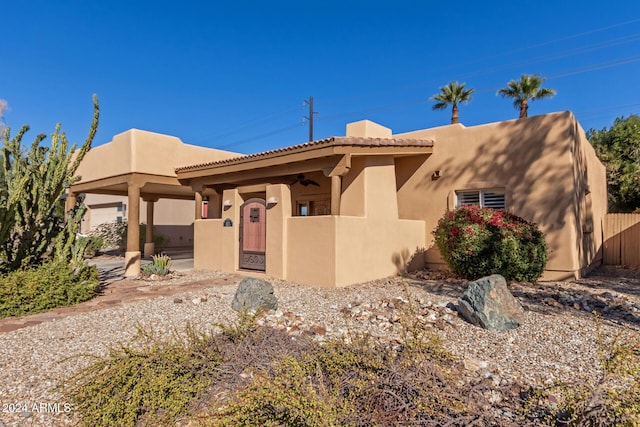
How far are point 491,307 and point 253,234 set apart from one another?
7483mm

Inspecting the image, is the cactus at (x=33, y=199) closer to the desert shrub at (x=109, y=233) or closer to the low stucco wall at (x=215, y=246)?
the low stucco wall at (x=215, y=246)

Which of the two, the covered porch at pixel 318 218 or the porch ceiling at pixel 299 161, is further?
the porch ceiling at pixel 299 161

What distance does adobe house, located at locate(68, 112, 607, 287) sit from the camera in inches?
383

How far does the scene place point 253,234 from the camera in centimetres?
1134

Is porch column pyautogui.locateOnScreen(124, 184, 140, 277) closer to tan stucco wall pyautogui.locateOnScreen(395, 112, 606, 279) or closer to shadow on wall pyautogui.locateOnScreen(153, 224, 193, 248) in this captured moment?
tan stucco wall pyautogui.locateOnScreen(395, 112, 606, 279)

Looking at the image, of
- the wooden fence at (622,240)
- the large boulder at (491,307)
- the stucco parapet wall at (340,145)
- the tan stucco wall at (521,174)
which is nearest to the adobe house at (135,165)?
the stucco parapet wall at (340,145)

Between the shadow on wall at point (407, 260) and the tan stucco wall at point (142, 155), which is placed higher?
the tan stucco wall at point (142, 155)

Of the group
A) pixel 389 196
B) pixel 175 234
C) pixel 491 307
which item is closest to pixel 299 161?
pixel 389 196

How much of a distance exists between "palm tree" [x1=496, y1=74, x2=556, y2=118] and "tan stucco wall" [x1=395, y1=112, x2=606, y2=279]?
26.8ft

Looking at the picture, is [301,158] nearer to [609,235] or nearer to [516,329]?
[516,329]

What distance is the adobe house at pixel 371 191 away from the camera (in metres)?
9.73

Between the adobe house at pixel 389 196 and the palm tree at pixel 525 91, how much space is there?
7285mm

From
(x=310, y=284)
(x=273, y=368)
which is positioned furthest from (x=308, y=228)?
(x=273, y=368)

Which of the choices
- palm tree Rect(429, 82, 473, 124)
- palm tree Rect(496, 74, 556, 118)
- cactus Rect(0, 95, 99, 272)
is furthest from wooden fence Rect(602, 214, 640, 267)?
cactus Rect(0, 95, 99, 272)
